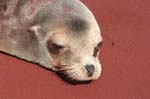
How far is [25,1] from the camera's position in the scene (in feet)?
15.0

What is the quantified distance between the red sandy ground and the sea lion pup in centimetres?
10

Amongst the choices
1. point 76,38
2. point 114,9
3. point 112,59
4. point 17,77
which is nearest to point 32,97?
point 17,77

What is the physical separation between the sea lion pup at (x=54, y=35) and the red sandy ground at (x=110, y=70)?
0.10 metres

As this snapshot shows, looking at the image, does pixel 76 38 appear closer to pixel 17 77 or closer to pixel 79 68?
pixel 79 68

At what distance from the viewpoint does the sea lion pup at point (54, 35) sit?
A: 4.41 metres

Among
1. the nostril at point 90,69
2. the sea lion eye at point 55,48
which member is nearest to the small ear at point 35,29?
the sea lion eye at point 55,48

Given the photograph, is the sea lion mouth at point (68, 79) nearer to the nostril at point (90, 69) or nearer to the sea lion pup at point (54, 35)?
the sea lion pup at point (54, 35)

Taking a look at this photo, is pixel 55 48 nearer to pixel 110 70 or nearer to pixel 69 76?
pixel 69 76

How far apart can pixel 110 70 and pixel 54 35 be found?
29.4 inches

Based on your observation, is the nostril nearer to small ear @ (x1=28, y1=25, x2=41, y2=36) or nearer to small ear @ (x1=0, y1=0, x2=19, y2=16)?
small ear @ (x1=28, y1=25, x2=41, y2=36)

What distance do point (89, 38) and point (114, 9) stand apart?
1465 mm

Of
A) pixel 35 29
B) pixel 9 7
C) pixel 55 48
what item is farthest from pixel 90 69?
pixel 9 7

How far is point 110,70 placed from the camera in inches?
194

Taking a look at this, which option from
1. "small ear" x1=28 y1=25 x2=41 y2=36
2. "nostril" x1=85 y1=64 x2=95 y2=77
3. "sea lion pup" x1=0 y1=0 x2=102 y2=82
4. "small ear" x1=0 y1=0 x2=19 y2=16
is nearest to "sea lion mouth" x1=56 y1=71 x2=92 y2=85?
"sea lion pup" x1=0 y1=0 x2=102 y2=82
